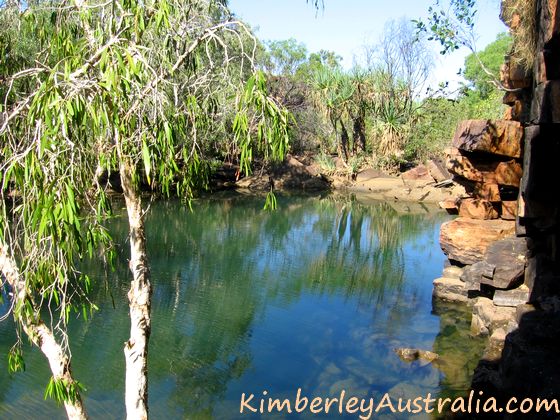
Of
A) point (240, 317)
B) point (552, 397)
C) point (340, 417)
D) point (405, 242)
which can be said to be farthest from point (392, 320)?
point (405, 242)

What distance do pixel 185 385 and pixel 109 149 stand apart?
3.85 meters

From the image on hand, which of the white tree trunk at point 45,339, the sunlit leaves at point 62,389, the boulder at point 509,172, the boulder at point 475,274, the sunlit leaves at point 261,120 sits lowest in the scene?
the boulder at point 475,274

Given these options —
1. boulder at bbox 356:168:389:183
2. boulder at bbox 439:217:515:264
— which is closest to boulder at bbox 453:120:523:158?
boulder at bbox 439:217:515:264

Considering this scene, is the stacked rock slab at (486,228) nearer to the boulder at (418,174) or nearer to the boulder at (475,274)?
the boulder at (475,274)

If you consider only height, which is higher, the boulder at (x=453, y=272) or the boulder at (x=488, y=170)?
the boulder at (x=488, y=170)

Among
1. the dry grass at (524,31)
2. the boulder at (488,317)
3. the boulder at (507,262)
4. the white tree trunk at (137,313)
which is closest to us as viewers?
the white tree trunk at (137,313)

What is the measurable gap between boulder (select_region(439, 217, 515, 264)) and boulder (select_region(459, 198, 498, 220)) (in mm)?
99

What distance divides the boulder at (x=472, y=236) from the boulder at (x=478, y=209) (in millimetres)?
99

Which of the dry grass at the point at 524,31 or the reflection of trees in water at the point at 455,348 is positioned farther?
the dry grass at the point at 524,31

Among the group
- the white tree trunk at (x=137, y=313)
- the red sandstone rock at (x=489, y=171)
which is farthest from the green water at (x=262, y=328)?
the red sandstone rock at (x=489, y=171)

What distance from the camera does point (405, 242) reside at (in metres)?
14.9

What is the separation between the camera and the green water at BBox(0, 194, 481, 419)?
6.18 metres

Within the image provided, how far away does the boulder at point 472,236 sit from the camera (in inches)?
356

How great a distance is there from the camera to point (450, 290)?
9.37 metres
